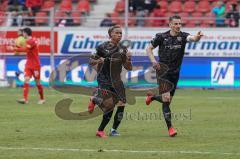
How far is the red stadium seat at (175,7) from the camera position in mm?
33125

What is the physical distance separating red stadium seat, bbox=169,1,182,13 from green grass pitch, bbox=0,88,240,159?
10.4m

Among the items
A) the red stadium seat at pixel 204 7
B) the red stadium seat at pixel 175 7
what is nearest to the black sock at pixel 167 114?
the red stadium seat at pixel 204 7

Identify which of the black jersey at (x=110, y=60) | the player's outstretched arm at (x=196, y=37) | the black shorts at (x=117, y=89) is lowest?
the black shorts at (x=117, y=89)

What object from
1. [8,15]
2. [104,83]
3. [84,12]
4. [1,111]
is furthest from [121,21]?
[104,83]

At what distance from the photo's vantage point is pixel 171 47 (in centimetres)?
1438

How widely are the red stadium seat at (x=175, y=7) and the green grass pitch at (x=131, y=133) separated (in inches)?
408

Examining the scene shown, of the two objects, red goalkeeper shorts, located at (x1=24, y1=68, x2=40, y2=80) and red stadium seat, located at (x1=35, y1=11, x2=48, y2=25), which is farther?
red stadium seat, located at (x1=35, y1=11, x2=48, y2=25)

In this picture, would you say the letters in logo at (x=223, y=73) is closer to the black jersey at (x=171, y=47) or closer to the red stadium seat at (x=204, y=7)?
the red stadium seat at (x=204, y=7)

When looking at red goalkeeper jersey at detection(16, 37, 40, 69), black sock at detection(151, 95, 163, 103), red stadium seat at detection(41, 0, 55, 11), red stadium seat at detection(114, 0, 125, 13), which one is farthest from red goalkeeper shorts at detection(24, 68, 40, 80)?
red stadium seat at detection(41, 0, 55, 11)

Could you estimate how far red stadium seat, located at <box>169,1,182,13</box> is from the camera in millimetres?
33125

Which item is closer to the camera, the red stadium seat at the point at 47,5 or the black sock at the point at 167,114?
the black sock at the point at 167,114

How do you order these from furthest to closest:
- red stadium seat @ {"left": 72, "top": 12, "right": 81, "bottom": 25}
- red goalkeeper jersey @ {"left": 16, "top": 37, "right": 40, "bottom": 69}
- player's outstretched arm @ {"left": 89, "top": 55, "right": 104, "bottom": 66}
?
1. red stadium seat @ {"left": 72, "top": 12, "right": 81, "bottom": 25}
2. red goalkeeper jersey @ {"left": 16, "top": 37, "right": 40, "bottom": 69}
3. player's outstretched arm @ {"left": 89, "top": 55, "right": 104, "bottom": 66}

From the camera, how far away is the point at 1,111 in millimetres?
19859

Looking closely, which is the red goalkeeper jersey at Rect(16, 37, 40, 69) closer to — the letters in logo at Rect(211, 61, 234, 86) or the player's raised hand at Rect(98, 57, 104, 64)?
the player's raised hand at Rect(98, 57, 104, 64)
